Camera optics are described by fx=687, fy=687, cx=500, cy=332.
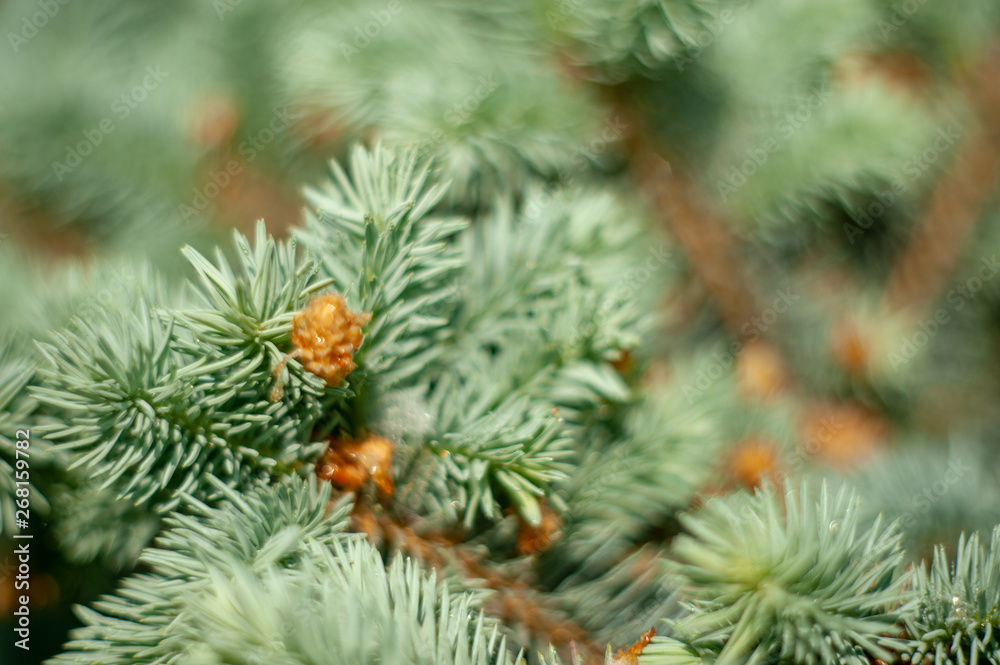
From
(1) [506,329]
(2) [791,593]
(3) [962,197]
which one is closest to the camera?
(2) [791,593]

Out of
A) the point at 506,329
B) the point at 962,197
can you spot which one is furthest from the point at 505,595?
the point at 962,197

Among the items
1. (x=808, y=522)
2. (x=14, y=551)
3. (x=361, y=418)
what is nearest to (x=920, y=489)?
(x=808, y=522)

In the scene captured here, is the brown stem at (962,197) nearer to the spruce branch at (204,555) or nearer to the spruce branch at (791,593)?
the spruce branch at (791,593)

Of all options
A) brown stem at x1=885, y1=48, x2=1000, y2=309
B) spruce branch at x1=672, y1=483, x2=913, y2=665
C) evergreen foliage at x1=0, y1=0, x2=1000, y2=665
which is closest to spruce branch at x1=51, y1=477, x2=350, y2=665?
evergreen foliage at x1=0, y1=0, x2=1000, y2=665

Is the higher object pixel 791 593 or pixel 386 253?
pixel 386 253

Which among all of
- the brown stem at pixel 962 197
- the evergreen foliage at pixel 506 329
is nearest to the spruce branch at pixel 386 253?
the evergreen foliage at pixel 506 329

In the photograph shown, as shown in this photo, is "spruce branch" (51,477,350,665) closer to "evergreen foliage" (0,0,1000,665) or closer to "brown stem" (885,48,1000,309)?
"evergreen foliage" (0,0,1000,665)

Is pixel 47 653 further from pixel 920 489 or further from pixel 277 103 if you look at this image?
pixel 920 489

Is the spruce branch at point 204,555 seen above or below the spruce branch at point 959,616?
below

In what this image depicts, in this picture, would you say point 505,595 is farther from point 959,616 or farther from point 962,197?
point 962,197

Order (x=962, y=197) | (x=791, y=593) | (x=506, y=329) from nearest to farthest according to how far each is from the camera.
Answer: (x=791, y=593) < (x=506, y=329) < (x=962, y=197)

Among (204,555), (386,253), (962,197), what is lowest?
(204,555)
